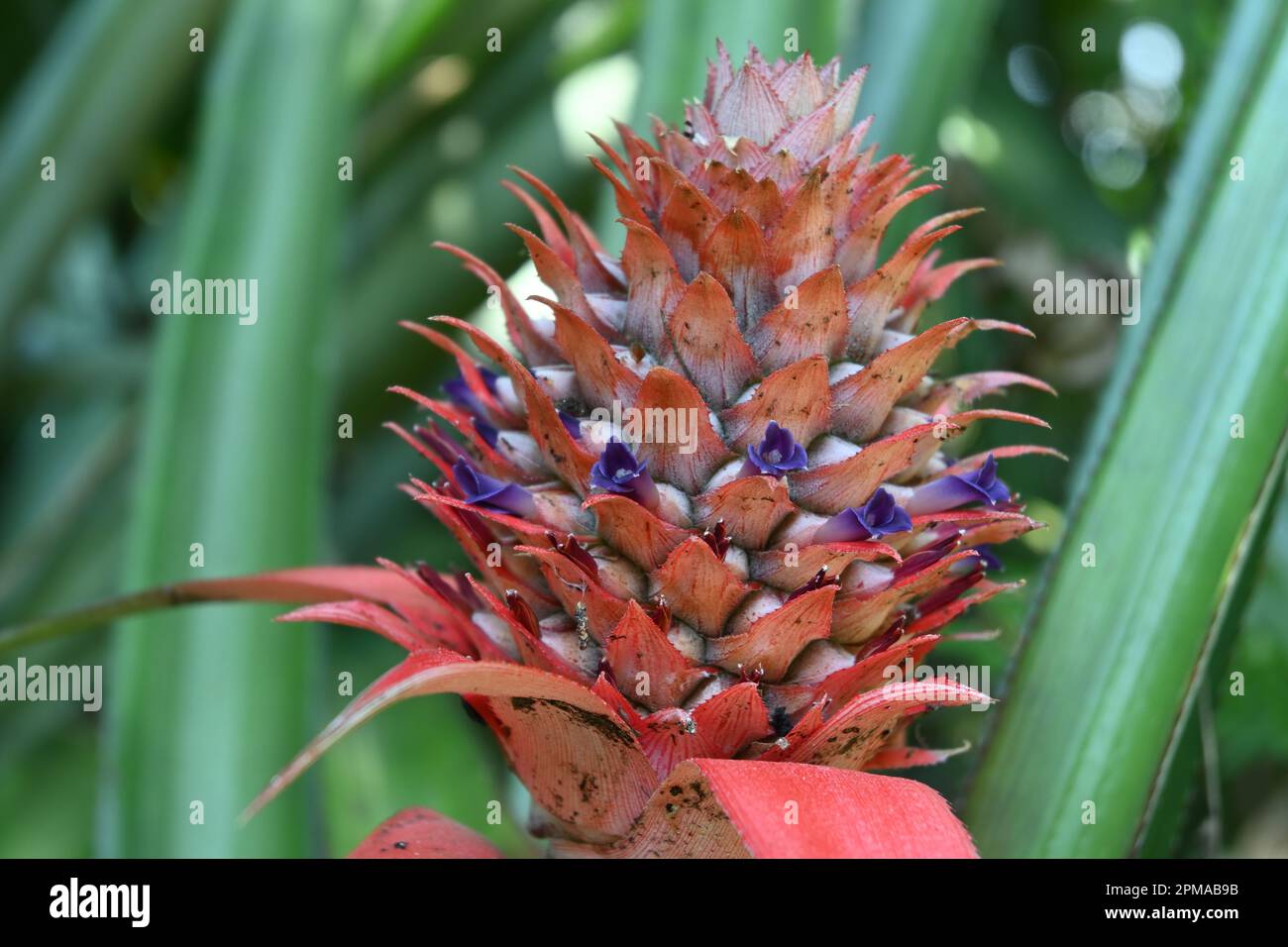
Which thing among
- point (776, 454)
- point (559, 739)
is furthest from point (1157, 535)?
point (559, 739)

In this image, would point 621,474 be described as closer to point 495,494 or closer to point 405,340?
point 495,494

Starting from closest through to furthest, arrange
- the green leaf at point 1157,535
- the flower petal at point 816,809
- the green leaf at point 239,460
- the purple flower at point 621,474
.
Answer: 1. the flower petal at point 816,809
2. the purple flower at point 621,474
3. the green leaf at point 1157,535
4. the green leaf at point 239,460

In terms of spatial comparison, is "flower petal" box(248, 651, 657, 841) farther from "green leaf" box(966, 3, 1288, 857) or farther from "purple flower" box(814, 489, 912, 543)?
"green leaf" box(966, 3, 1288, 857)

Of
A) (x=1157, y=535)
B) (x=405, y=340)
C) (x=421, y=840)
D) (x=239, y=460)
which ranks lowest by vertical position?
(x=421, y=840)

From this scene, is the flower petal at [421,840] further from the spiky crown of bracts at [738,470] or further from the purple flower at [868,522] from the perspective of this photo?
the purple flower at [868,522]

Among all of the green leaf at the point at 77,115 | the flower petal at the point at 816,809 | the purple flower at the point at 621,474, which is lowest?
the flower petal at the point at 816,809

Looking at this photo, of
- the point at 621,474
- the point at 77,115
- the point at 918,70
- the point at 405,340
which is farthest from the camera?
the point at 405,340

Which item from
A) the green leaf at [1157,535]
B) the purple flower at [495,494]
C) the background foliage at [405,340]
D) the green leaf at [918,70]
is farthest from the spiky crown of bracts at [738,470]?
the green leaf at [918,70]
